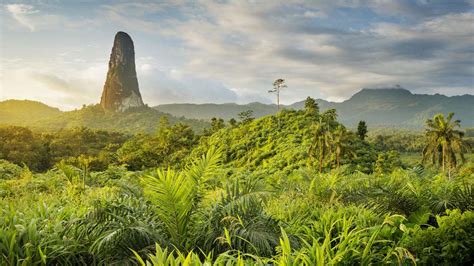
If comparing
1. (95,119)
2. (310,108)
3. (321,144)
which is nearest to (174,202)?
(321,144)

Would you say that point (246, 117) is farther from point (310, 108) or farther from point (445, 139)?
point (445, 139)

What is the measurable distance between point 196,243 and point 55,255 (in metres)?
1.82

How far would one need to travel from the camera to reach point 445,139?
3425cm

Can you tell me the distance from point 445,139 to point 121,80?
16019 cm

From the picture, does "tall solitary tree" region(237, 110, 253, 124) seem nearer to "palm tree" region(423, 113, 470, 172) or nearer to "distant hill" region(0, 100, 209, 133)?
"palm tree" region(423, 113, 470, 172)

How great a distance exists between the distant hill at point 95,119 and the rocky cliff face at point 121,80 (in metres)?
4.83

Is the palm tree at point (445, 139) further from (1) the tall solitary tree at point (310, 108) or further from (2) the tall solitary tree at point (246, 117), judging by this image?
(2) the tall solitary tree at point (246, 117)

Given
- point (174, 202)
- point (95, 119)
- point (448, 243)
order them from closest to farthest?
point (448, 243)
point (174, 202)
point (95, 119)

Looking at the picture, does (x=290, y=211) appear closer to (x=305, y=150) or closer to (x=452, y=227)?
(x=452, y=227)

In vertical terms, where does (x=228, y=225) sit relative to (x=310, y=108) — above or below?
below

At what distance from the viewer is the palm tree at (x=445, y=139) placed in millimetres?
34000

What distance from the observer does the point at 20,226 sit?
4.86 m

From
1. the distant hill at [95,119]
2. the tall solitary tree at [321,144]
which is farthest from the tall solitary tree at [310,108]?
the distant hill at [95,119]

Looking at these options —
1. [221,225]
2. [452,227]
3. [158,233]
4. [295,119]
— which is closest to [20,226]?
[158,233]
